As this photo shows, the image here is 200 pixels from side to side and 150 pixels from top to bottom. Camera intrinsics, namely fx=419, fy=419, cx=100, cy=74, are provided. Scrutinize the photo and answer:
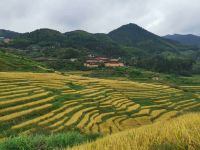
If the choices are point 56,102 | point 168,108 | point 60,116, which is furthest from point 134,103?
point 60,116

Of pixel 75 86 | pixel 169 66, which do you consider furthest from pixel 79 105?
pixel 169 66

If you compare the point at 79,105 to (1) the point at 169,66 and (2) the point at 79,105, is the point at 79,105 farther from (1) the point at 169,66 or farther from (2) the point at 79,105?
(1) the point at 169,66

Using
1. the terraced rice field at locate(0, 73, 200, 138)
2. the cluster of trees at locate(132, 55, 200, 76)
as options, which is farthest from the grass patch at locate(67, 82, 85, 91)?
the cluster of trees at locate(132, 55, 200, 76)

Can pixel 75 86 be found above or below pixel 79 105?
above

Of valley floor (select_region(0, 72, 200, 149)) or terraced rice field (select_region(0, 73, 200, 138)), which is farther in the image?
terraced rice field (select_region(0, 73, 200, 138))

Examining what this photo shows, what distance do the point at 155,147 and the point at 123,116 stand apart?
49.7 meters

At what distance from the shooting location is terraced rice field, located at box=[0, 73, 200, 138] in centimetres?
4100

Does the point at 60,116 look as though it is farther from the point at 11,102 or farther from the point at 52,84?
the point at 52,84

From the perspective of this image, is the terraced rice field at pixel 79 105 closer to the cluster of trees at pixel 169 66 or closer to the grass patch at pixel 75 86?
the grass patch at pixel 75 86

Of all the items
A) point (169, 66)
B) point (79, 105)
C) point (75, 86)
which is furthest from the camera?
point (169, 66)

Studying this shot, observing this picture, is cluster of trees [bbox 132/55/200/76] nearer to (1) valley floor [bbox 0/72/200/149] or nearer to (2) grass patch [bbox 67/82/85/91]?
(1) valley floor [bbox 0/72/200/149]

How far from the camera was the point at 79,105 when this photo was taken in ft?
179

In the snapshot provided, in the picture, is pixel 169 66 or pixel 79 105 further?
pixel 169 66

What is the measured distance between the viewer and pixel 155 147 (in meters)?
6.00
